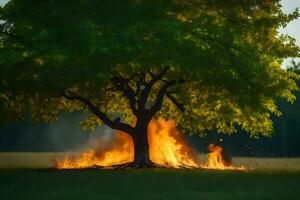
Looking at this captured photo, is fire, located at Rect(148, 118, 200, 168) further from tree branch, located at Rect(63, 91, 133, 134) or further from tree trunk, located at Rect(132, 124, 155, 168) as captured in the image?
tree branch, located at Rect(63, 91, 133, 134)

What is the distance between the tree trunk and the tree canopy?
8.89 feet

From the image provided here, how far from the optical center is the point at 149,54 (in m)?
35.3

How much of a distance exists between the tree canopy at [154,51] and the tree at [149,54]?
6 cm

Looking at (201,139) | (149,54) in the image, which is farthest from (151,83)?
(201,139)

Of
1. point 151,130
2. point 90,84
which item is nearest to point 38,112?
point 90,84

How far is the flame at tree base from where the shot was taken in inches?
1848

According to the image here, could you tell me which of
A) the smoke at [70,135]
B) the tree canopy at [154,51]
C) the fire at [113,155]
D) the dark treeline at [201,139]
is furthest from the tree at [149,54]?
the smoke at [70,135]

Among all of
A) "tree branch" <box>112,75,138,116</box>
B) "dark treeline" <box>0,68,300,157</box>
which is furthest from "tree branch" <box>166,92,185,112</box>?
"dark treeline" <box>0,68,300,157</box>

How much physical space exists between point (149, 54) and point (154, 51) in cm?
58

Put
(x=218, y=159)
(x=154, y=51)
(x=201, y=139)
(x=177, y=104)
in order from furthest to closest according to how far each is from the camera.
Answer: (x=201, y=139) → (x=218, y=159) → (x=177, y=104) → (x=154, y=51)

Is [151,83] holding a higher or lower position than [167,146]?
higher

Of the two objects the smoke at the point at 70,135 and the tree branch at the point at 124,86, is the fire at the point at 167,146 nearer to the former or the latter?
the tree branch at the point at 124,86

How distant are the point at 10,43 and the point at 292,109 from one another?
52.6 metres

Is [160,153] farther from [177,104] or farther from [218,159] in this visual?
[177,104]
